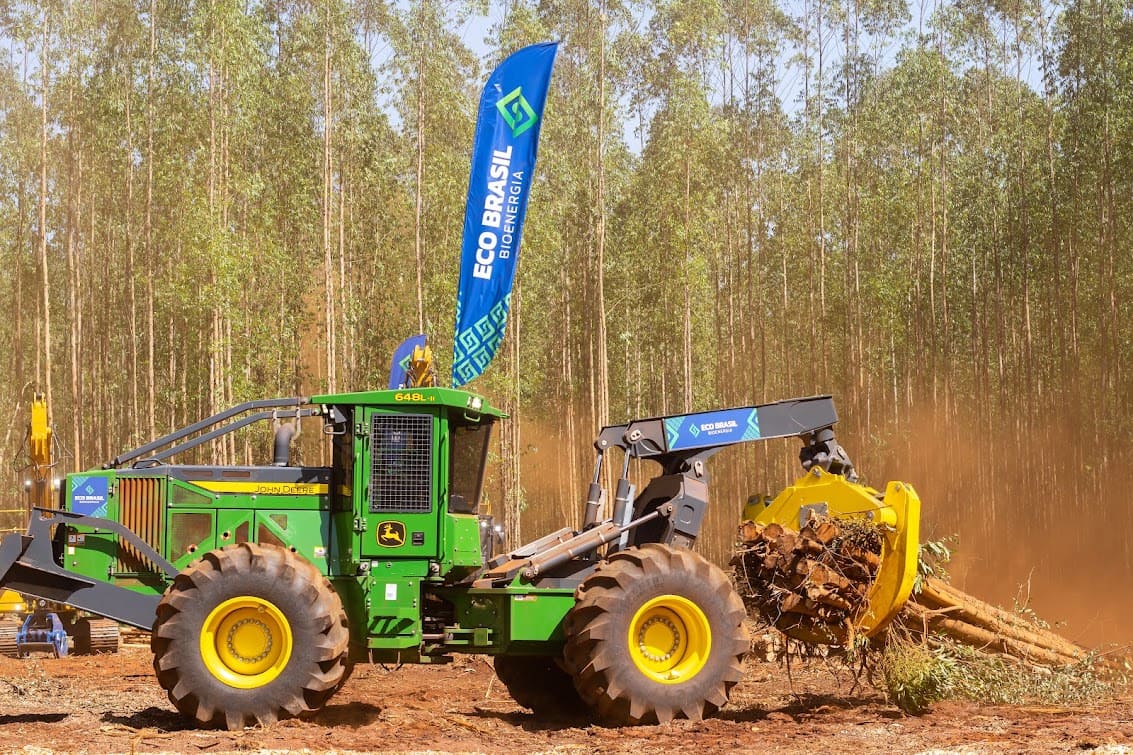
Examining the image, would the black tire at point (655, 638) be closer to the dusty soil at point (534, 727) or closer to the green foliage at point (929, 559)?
the dusty soil at point (534, 727)

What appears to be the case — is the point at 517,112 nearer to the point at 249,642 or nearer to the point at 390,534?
the point at 390,534

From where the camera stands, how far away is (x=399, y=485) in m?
10.9

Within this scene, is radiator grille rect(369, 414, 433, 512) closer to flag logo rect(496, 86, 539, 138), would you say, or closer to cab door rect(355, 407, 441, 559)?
cab door rect(355, 407, 441, 559)

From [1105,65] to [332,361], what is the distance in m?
22.9

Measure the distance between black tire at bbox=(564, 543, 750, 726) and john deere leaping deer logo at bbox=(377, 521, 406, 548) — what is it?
62.9 inches

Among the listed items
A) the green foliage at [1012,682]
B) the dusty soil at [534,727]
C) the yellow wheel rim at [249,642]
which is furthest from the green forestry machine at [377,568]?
the green foliage at [1012,682]

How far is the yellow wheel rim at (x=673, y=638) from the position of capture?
10.7 metres

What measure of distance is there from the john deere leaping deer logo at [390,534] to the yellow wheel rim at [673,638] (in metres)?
2.17

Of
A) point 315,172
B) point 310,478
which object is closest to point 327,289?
point 315,172

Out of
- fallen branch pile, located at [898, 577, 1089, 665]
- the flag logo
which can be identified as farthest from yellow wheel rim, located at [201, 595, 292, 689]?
the flag logo

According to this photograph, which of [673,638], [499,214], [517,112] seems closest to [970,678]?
[673,638]

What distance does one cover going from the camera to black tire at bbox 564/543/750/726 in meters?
10.4

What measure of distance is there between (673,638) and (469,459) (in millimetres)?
2440

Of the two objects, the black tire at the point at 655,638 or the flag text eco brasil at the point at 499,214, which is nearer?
the black tire at the point at 655,638
